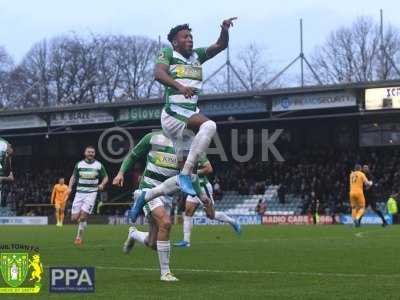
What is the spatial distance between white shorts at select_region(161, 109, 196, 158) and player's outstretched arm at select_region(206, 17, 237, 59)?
Result: 0.98 metres

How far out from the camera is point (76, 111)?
5322cm

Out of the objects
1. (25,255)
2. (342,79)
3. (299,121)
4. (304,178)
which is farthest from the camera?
(342,79)

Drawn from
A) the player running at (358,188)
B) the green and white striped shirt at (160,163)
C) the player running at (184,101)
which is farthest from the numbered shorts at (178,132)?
the player running at (358,188)

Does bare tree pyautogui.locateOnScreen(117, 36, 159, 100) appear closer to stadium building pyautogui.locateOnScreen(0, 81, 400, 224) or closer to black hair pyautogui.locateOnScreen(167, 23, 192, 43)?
stadium building pyautogui.locateOnScreen(0, 81, 400, 224)

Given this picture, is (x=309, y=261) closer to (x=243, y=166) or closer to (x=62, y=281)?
(x=62, y=281)

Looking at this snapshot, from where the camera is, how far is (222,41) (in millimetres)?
11461

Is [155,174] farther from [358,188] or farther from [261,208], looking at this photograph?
[261,208]

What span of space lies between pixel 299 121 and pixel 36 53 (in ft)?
132

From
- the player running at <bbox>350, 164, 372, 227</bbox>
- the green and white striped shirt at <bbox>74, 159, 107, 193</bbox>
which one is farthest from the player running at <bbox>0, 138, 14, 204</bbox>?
the player running at <bbox>350, 164, 372, 227</bbox>

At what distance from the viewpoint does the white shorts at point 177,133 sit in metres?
11.0

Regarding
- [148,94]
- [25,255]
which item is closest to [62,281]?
[25,255]

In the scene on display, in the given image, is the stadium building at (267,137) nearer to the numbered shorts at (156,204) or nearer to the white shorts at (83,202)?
the white shorts at (83,202)

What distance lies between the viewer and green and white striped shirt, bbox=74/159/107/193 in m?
22.5

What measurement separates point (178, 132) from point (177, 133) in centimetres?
2
